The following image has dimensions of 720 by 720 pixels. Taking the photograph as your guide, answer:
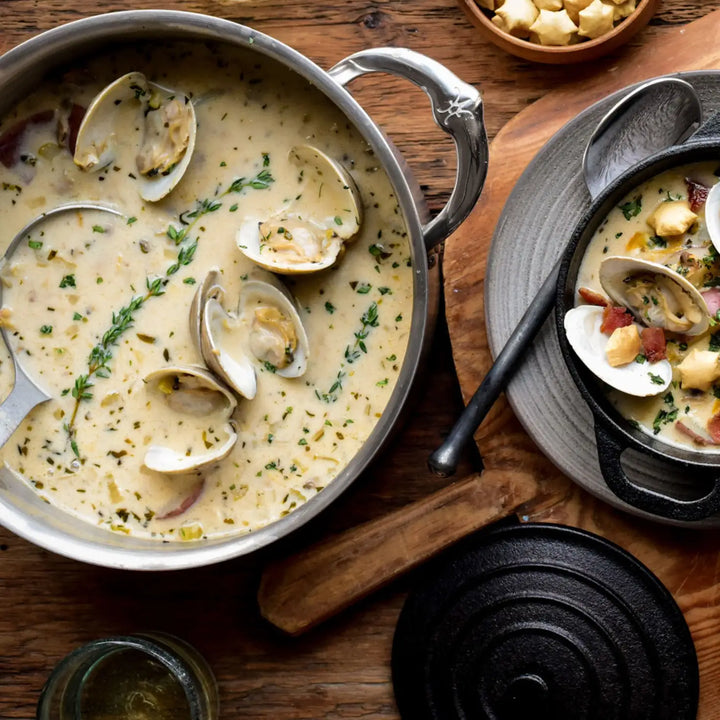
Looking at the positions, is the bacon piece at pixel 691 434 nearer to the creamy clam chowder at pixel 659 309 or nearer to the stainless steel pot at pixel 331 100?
the creamy clam chowder at pixel 659 309

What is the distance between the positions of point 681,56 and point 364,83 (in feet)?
2.09

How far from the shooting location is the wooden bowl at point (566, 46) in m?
1.81

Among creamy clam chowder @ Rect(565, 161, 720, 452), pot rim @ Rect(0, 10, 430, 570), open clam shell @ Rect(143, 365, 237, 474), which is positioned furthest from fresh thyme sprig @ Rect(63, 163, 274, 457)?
creamy clam chowder @ Rect(565, 161, 720, 452)

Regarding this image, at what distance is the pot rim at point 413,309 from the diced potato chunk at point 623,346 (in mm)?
344

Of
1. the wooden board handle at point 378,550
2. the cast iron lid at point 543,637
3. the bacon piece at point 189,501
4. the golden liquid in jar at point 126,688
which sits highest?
the bacon piece at point 189,501

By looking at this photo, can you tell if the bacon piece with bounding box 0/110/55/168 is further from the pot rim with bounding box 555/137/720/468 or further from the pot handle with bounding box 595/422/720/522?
the pot handle with bounding box 595/422/720/522

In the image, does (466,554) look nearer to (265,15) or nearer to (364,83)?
(364,83)

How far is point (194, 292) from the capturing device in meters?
1.83

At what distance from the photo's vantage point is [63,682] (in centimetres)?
199

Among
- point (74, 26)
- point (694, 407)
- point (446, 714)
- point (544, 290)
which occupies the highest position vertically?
point (74, 26)

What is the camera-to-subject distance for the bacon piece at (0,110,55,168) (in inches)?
74.2

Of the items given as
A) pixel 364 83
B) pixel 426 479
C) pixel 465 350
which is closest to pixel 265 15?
pixel 364 83

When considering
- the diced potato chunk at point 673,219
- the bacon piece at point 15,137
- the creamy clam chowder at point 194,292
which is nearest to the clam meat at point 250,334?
the creamy clam chowder at point 194,292

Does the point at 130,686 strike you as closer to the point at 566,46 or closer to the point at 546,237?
the point at 546,237
